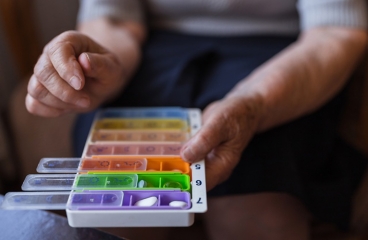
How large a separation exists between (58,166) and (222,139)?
19cm

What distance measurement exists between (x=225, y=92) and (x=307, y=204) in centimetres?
21

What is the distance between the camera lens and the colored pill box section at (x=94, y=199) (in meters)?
0.40

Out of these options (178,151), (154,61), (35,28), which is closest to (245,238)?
(178,151)

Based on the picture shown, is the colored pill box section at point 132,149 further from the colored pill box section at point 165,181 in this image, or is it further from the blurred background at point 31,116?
the blurred background at point 31,116

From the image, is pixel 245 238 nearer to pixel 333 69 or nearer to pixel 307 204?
pixel 307 204

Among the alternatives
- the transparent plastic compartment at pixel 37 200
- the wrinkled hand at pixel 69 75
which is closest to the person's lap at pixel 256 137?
the wrinkled hand at pixel 69 75

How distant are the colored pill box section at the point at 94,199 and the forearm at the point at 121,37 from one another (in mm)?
272

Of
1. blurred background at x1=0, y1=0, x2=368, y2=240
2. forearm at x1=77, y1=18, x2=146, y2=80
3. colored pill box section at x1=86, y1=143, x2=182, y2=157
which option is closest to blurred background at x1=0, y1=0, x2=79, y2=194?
blurred background at x1=0, y1=0, x2=368, y2=240

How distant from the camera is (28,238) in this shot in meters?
0.42

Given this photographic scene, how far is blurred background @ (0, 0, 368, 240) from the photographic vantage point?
79cm

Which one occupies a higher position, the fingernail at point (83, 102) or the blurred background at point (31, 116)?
the fingernail at point (83, 102)

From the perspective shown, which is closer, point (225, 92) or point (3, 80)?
point (225, 92)

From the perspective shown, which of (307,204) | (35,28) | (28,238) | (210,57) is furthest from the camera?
(35,28)

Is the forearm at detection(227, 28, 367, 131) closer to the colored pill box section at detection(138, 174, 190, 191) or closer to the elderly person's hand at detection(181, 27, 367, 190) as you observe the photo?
the elderly person's hand at detection(181, 27, 367, 190)
